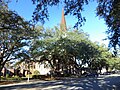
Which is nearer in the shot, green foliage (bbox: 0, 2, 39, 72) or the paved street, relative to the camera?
the paved street

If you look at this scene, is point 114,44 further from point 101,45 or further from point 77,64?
point 101,45

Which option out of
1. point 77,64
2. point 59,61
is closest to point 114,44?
point 59,61

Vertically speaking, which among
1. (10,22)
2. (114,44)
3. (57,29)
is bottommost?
(114,44)

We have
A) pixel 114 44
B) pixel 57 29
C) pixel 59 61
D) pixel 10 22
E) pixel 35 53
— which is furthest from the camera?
pixel 59 61

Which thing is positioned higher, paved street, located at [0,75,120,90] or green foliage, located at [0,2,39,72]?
green foliage, located at [0,2,39,72]

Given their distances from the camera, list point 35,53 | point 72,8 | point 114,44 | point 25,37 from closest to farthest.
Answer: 1. point 72,8
2. point 114,44
3. point 25,37
4. point 35,53

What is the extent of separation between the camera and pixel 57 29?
226 ft

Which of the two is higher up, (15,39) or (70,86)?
(15,39)

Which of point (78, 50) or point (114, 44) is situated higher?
point (78, 50)

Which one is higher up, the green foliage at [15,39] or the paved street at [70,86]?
the green foliage at [15,39]

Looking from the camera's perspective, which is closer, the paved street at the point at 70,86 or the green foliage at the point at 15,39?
the paved street at the point at 70,86

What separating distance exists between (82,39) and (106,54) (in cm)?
2594

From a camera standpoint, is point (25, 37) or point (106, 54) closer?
point (25, 37)

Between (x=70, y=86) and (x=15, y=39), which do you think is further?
(x=15, y=39)
